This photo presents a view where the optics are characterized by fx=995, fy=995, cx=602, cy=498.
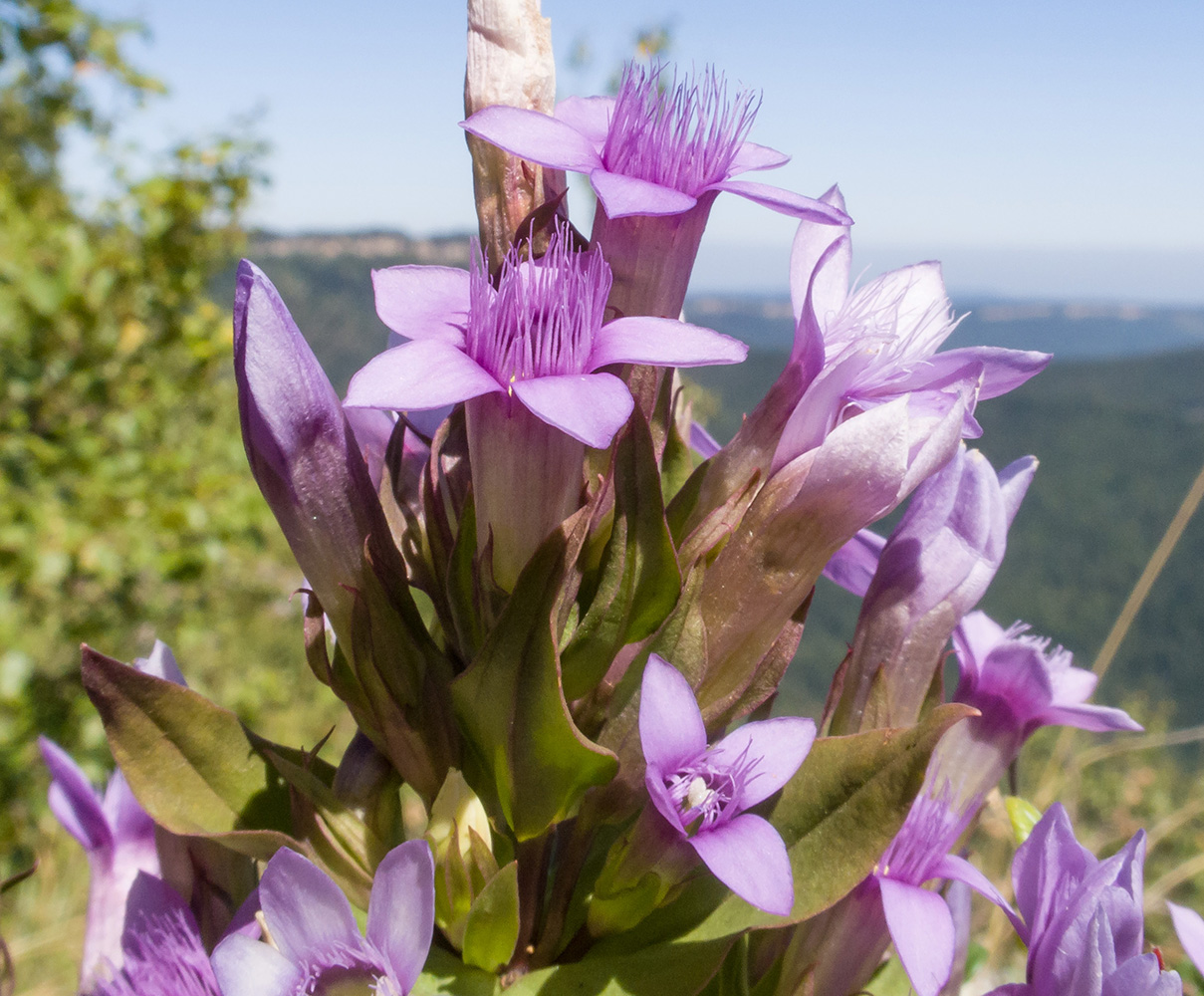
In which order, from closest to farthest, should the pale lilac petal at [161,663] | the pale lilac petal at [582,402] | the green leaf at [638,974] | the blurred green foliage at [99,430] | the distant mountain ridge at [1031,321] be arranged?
the pale lilac petal at [582,402] → the green leaf at [638,974] → the pale lilac petal at [161,663] → the blurred green foliage at [99,430] → the distant mountain ridge at [1031,321]

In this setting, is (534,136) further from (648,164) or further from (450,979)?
(450,979)

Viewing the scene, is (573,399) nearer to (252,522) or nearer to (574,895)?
(574,895)

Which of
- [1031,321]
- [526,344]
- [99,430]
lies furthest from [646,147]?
[1031,321]

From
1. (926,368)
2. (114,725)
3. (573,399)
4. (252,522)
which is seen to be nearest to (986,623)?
(926,368)

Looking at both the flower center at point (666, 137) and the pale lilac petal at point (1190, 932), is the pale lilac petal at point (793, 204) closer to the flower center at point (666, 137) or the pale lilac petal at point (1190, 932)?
the flower center at point (666, 137)

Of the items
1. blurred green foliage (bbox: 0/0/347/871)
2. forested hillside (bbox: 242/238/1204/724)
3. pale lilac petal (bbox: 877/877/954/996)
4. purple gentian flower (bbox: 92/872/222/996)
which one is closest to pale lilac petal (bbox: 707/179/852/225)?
pale lilac petal (bbox: 877/877/954/996)

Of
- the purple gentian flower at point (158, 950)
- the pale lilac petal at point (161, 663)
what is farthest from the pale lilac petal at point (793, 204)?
the purple gentian flower at point (158, 950)
